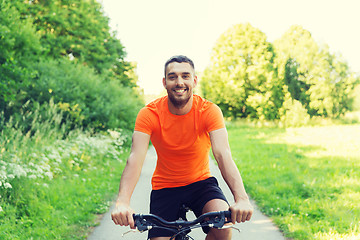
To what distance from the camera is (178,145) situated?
114 inches

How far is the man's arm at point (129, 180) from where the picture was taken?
227 centimetres

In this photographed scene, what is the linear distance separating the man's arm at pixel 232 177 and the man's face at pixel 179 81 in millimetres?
437

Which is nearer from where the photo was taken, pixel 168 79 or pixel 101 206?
pixel 168 79

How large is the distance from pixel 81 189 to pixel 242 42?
97.9 feet

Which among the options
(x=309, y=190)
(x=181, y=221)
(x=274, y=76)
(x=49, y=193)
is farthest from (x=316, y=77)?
A: (x=181, y=221)

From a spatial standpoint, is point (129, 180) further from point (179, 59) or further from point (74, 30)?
point (74, 30)

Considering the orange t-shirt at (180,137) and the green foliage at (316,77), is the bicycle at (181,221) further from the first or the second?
the green foliage at (316,77)

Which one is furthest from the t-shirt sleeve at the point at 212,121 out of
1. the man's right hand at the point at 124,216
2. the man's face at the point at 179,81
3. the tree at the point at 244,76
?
the tree at the point at 244,76

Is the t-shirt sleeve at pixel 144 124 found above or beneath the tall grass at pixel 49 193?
above

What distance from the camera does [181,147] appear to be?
289 centimetres

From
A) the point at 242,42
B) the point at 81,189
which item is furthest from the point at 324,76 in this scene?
the point at 81,189

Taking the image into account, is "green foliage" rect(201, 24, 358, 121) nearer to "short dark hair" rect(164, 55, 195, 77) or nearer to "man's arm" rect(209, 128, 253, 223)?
"man's arm" rect(209, 128, 253, 223)

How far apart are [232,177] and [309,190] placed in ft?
15.8

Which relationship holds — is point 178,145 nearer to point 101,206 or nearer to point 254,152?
point 101,206
